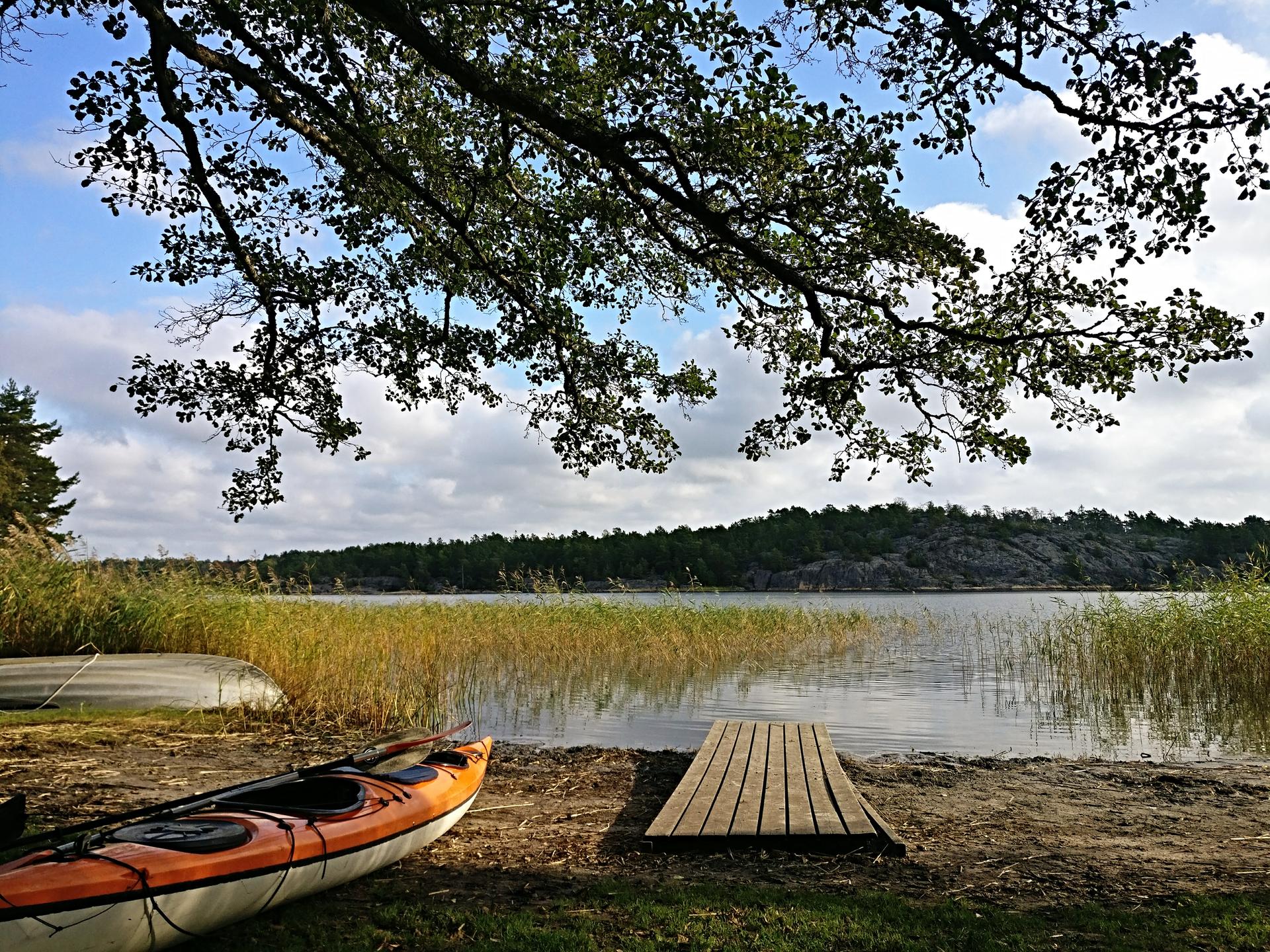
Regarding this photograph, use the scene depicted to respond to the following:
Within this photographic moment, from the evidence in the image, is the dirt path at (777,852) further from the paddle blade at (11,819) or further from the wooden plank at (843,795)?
the paddle blade at (11,819)

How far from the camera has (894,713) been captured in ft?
40.3

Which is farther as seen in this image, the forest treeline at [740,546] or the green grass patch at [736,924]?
the forest treeline at [740,546]

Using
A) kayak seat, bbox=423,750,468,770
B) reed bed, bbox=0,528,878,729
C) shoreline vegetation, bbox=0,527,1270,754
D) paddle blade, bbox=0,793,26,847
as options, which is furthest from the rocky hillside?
paddle blade, bbox=0,793,26,847

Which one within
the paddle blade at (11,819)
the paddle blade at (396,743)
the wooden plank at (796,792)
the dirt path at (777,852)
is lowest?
the dirt path at (777,852)

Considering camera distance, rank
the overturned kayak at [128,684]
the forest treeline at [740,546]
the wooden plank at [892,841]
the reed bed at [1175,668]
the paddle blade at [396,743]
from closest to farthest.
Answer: the wooden plank at [892,841] → the paddle blade at [396,743] → the overturned kayak at [128,684] → the reed bed at [1175,668] → the forest treeline at [740,546]

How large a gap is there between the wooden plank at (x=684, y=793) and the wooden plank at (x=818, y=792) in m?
0.82

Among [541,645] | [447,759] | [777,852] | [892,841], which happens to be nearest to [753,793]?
[777,852]

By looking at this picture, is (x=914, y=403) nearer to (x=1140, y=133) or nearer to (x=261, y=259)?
(x=1140, y=133)

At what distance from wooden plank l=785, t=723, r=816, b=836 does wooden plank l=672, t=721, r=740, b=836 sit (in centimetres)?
51

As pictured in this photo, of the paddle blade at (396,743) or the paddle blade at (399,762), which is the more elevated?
the paddle blade at (396,743)

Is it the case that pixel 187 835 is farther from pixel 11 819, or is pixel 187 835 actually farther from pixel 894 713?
pixel 894 713

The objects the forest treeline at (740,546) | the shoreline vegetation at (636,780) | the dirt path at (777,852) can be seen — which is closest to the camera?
the shoreline vegetation at (636,780)

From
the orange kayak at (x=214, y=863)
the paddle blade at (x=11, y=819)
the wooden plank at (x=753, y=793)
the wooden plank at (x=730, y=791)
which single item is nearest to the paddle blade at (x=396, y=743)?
the orange kayak at (x=214, y=863)

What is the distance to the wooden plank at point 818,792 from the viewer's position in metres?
5.45
